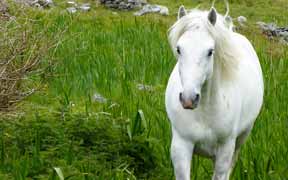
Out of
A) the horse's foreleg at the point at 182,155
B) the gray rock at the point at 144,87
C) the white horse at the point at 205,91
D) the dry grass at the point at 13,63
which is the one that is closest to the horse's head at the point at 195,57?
the white horse at the point at 205,91

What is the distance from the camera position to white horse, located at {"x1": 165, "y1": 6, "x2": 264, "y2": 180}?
4.58 meters

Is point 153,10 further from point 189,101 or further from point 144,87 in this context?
point 189,101

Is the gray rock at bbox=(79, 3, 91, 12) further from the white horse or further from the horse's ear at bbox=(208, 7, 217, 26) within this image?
the horse's ear at bbox=(208, 7, 217, 26)

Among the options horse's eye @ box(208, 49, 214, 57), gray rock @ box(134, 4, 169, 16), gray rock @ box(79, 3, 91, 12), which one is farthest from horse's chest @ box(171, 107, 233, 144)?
gray rock @ box(134, 4, 169, 16)

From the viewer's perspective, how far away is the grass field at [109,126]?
220 inches

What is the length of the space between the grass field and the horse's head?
100 centimetres

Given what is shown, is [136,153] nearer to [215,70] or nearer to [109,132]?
[109,132]

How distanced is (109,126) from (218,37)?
5.14ft

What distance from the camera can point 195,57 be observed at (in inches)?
179

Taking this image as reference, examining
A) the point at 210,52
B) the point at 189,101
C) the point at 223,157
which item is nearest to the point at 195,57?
the point at 210,52

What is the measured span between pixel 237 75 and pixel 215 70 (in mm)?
305

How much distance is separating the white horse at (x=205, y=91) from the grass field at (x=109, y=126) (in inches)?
26.0

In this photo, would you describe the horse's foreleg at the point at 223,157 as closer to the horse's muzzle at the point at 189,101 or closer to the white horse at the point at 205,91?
the white horse at the point at 205,91

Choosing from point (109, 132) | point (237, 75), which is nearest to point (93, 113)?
point (109, 132)
